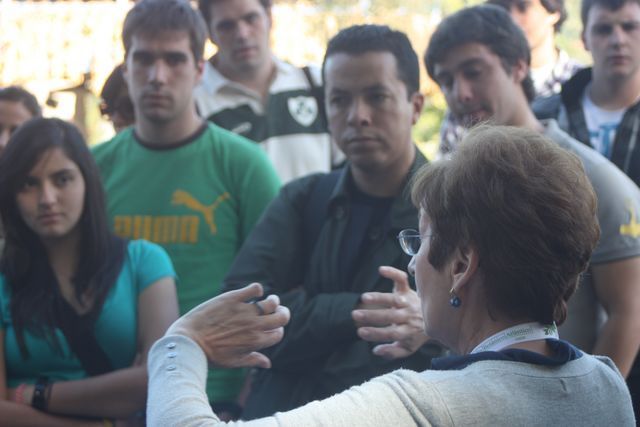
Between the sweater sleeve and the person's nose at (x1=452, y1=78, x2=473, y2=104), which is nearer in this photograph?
the sweater sleeve

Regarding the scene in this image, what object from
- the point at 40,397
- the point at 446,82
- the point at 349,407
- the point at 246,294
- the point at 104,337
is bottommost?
the point at 40,397

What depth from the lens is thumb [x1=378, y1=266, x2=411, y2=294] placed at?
9.39ft

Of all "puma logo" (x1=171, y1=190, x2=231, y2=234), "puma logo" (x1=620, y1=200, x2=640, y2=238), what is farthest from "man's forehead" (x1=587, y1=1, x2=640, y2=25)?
"puma logo" (x1=171, y1=190, x2=231, y2=234)

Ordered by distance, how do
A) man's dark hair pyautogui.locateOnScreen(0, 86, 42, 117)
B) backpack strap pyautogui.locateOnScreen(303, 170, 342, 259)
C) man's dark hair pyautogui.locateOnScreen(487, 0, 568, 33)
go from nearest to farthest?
backpack strap pyautogui.locateOnScreen(303, 170, 342, 259)
man's dark hair pyautogui.locateOnScreen(0, 86, 42, 117)
man's dark hair pyautogui.locateOnScreen(487, 0, 568, 33)

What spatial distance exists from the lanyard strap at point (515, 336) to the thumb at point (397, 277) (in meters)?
0.87

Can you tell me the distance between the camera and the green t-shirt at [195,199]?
12.9ft

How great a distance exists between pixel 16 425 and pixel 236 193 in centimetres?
124

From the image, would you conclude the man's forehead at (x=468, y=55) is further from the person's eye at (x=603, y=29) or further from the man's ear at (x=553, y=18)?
the man's ear at (x=553, y=18)

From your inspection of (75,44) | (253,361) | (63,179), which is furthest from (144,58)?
(75,44)

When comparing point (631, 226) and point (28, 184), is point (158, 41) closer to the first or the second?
point (28, 184)

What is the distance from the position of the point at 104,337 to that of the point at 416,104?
4.59 feet

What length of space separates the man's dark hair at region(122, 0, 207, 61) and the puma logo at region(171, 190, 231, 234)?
734 mm

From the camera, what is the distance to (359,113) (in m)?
3.45

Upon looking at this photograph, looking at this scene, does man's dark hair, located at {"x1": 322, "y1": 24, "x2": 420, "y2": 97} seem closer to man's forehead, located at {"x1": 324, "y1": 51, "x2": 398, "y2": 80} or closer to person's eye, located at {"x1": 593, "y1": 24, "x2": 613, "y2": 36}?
man's forehead, located at {"x1": 324, "y1": 51, "x2": 398, "y2": 80}
